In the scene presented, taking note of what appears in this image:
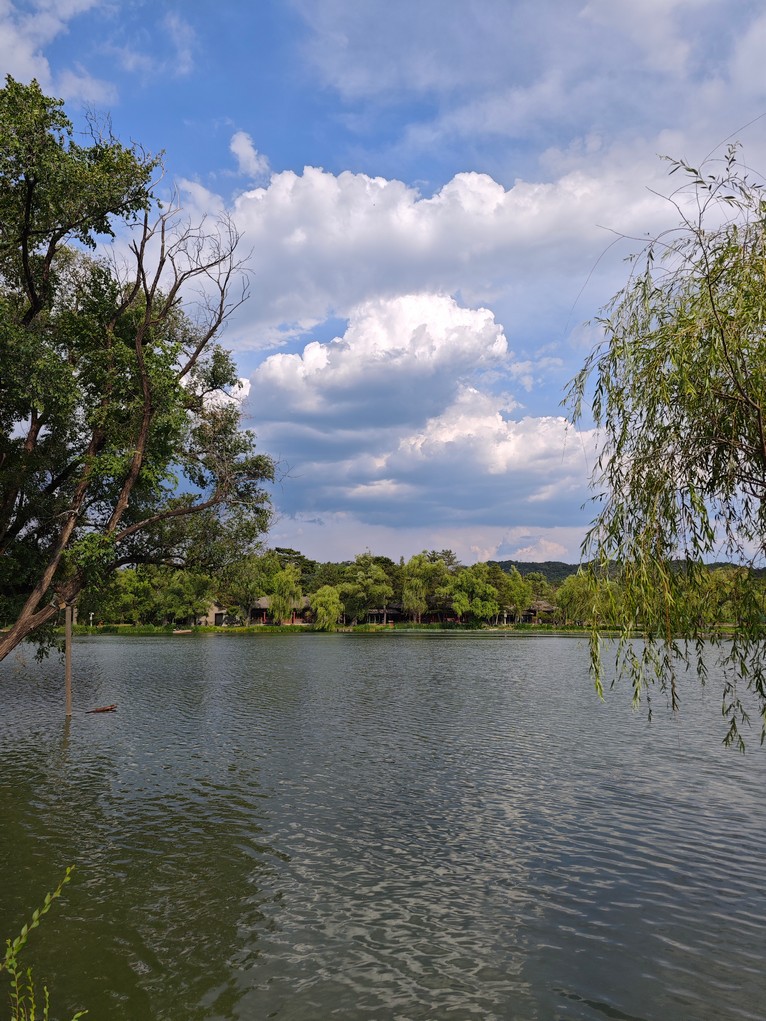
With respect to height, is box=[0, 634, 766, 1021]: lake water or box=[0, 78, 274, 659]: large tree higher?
box=[0, 78, 274, 659]: large tree

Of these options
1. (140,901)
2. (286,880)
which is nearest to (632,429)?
(286,880)

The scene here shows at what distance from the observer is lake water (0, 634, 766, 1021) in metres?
7.80

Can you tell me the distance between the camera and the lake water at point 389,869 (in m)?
7.80

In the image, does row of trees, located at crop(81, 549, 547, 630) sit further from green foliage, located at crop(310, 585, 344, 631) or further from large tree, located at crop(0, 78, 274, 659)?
large tree, located at crop(0, 78, 274, 659)

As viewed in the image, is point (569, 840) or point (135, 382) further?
point (135, 382)

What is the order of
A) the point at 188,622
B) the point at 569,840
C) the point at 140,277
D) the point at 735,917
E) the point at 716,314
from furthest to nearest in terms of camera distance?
the point at 188,622, the point at 140,277, the point at 569,840, the point at 735,917, the point at 716,314

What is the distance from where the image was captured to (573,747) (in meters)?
21.5

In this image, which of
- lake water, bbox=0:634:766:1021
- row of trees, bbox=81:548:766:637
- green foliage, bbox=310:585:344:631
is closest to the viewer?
lake water, bbox=0:634:766:1021

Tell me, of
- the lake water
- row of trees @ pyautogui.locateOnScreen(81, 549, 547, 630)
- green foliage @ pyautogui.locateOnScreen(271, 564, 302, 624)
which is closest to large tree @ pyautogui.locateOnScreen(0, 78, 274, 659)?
the lake water

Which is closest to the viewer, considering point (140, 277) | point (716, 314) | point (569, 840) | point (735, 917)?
point (716, 314)

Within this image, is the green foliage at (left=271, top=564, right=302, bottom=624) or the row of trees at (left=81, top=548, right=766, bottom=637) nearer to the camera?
the row of trees at (left=81, top=548, right=766, bottom=637)

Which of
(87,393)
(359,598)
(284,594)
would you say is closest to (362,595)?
(359,598)

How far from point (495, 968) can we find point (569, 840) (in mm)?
5142

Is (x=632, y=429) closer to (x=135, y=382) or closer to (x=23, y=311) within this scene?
(x=135, y=382)
